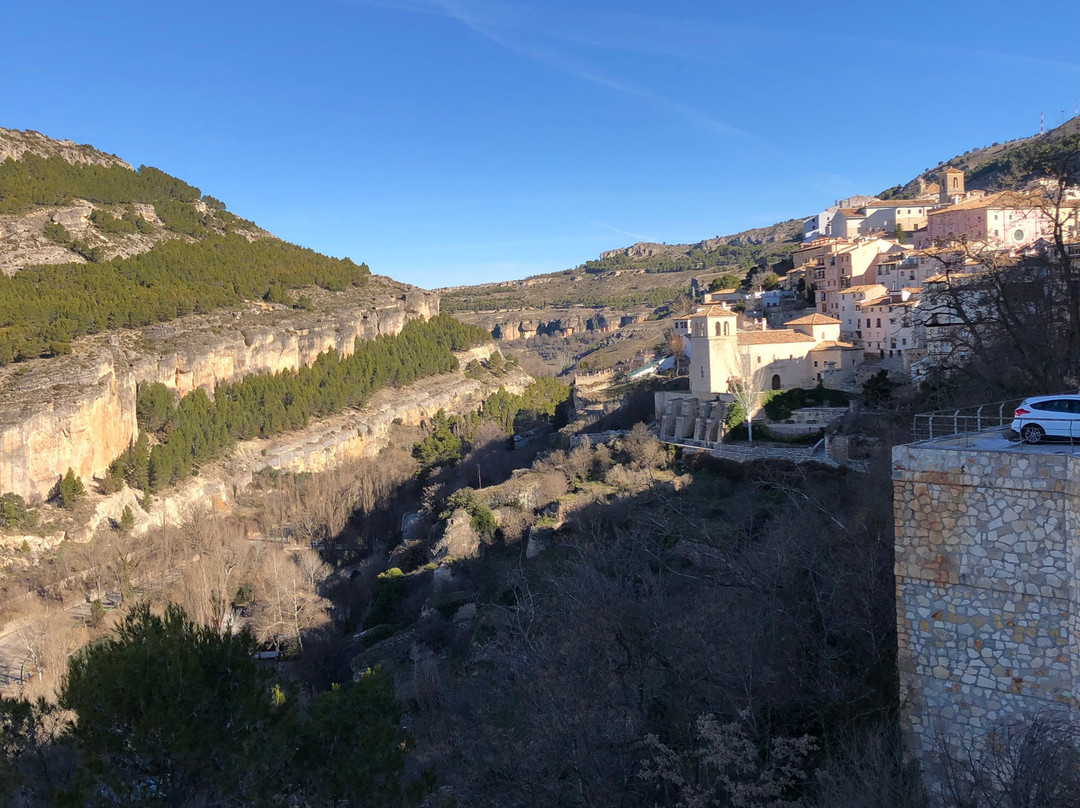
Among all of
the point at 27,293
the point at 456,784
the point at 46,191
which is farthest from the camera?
the point at 46,191

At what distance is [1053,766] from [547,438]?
125 feet

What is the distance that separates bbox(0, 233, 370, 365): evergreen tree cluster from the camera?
4297cm

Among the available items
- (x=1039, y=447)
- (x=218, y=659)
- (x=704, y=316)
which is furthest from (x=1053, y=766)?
(x=704, y=316)

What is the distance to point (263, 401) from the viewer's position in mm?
52688

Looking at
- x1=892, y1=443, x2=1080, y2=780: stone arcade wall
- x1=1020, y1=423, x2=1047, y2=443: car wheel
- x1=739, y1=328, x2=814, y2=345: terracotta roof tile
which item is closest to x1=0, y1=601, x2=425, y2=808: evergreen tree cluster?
x1=892, y1=443, x2=1080, y2=780: stone arcade wall

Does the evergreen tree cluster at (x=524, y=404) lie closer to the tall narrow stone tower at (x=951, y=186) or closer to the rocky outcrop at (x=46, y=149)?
the tall narrow stone tower at (x=951, y=186)

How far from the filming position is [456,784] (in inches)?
369

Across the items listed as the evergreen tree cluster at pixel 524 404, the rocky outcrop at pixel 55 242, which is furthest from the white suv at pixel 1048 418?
the rocky outcrop at pixel 55 242

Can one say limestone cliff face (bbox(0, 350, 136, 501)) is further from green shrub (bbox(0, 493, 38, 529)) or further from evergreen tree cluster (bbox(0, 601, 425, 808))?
evergreen tree cluster (bbox(0, 601, 425, 808))

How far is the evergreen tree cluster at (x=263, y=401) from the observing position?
41.9 m

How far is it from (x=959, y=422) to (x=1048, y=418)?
3.02m

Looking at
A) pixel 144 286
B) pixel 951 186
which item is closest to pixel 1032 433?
pixel 951 186

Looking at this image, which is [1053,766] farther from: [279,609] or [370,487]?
[370,487]

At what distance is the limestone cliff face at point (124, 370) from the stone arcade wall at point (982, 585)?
3922cm
